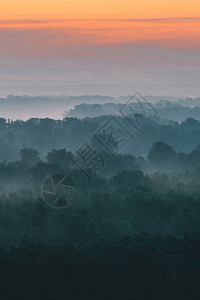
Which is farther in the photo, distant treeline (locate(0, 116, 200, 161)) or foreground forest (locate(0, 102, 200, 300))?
distant treeline (locate(0, 116, 200, 161))

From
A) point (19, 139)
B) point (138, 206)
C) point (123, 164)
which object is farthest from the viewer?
point (19, 139)

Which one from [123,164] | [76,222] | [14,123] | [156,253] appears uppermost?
[14,123]

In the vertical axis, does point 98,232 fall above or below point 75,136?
below

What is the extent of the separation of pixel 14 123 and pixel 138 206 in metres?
100

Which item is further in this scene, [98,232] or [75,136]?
[75,136]

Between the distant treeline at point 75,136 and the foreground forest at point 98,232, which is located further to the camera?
the distant treeline at point 75,136

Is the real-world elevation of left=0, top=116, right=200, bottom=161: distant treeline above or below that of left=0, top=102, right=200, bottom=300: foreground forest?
above

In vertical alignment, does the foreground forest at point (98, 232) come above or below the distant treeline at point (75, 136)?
below

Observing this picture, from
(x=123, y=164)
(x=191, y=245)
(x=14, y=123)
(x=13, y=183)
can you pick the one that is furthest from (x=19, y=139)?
(x=191, y=245)

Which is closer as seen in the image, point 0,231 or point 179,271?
point 179,271

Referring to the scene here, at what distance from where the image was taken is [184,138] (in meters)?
137

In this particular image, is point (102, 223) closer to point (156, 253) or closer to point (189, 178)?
point (156, 253)

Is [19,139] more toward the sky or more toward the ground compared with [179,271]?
more toward the sky

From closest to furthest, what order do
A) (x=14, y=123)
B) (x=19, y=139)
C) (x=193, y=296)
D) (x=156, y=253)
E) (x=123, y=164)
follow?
(x=193, y=296) < (x=156, y=253) < (x=123, y=164) < (x=19, y=139) < (x=14, y=123)
